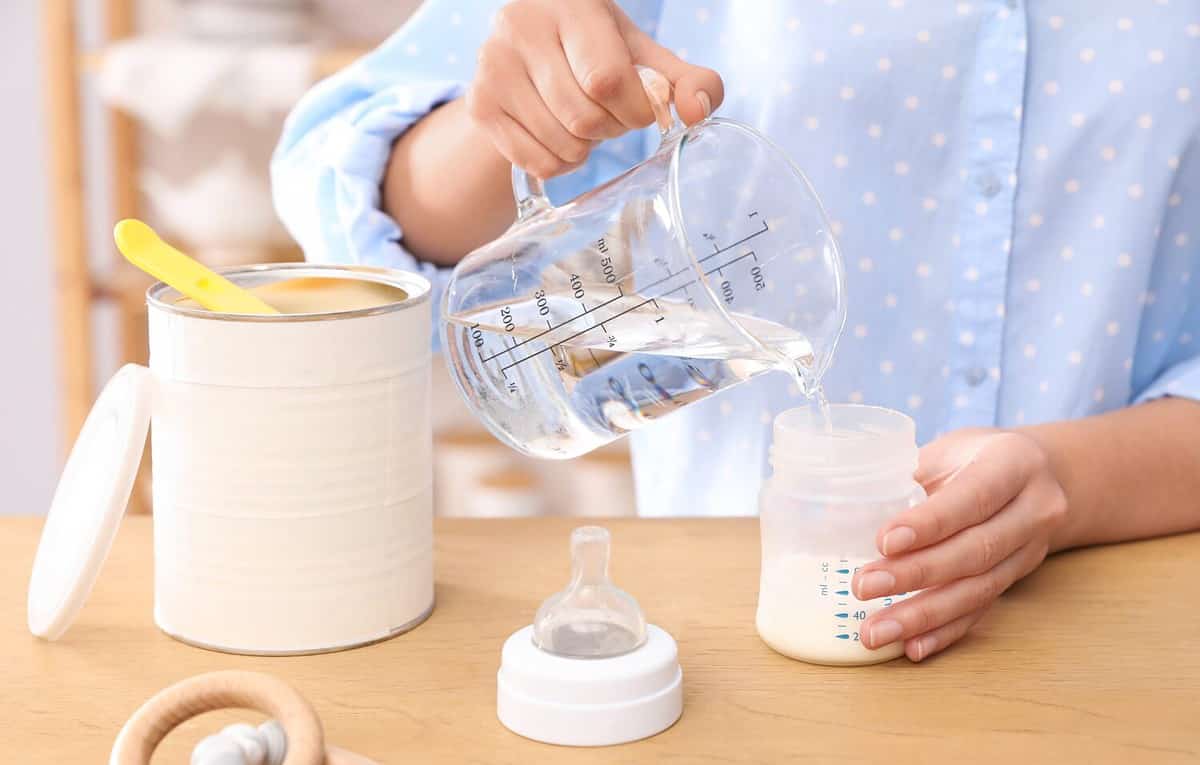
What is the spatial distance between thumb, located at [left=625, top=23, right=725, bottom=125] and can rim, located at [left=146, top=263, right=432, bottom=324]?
19 cm

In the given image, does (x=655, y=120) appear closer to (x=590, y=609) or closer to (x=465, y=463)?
(x=590, y=609)

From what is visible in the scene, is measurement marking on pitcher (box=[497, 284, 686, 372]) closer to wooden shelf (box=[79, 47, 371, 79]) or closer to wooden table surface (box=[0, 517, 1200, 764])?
wooden table surface (box=[0, 517, 1200, 764])

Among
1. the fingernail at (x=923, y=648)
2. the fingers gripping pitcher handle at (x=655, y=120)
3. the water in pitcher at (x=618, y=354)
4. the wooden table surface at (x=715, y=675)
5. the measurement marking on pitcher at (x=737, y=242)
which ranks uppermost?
the fingers gripping pitcher handle at (x=655, y=120)

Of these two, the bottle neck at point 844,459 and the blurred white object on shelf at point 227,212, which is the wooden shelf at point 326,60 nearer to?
the blurred white object on shelf at point 227,212

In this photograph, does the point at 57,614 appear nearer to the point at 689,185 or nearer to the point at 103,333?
the point at 689,185

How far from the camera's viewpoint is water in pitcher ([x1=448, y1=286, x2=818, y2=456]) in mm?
713

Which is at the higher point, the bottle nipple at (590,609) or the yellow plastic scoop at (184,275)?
the yellow plastic scoop at (184,275)

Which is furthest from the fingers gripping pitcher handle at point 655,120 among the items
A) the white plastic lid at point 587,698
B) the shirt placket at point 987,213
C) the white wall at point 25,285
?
the white wall at point 25,285

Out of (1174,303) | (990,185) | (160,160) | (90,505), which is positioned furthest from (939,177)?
(160,160)

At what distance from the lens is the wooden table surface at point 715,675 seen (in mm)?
666

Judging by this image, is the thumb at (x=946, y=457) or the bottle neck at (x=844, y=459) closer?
the bottle neck at (x=844, y=459)

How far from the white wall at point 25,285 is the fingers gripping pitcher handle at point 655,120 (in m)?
1.82

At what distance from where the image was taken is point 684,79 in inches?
30.5

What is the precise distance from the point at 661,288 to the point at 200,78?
1561 millimetres
